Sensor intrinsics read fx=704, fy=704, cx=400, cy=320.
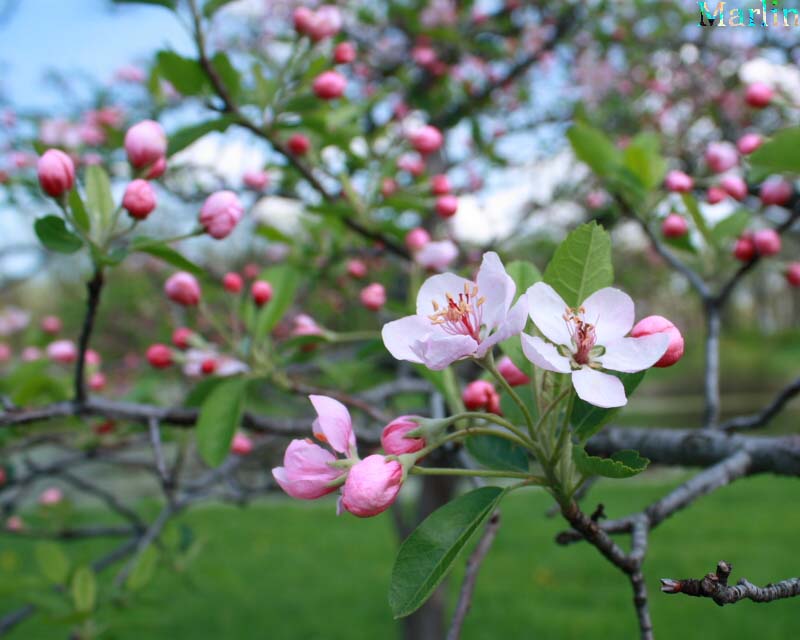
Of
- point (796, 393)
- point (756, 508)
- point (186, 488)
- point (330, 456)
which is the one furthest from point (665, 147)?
point (756, 508)

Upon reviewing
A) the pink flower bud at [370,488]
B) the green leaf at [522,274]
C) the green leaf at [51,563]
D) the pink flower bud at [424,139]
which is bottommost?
the green leaf at [51,563]

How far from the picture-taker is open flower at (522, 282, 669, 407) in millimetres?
724

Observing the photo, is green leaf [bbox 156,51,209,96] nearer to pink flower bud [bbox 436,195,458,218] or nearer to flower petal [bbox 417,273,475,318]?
pink flower bud [bbox 436,195,458,218]

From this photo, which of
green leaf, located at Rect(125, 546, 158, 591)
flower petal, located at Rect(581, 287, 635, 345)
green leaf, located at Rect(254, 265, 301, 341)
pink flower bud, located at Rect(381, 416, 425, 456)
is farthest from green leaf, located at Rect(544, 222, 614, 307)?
green leaf, located at Rect(125, 546, 158, 591)

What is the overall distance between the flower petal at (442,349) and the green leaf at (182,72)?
1104mm

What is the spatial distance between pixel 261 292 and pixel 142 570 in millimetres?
804

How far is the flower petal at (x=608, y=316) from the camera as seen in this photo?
78cm

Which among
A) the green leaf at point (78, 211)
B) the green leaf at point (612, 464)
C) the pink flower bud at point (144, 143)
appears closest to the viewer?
the green leaf at point (612, 464)

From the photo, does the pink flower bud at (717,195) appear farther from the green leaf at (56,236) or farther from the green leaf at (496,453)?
the green leaf at (56,236)

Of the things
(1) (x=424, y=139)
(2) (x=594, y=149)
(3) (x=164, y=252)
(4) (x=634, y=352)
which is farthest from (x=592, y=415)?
(1) (x=424, y=139)

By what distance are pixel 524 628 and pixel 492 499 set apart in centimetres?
444

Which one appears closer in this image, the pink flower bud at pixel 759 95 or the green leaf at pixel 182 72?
the green leaf at pixel 182 72

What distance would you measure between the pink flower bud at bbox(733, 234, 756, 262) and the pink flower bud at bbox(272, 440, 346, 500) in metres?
1.17

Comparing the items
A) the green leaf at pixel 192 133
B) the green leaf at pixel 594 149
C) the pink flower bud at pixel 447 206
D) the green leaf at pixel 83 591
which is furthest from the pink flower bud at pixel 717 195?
the green leaf at pixel 83 591
